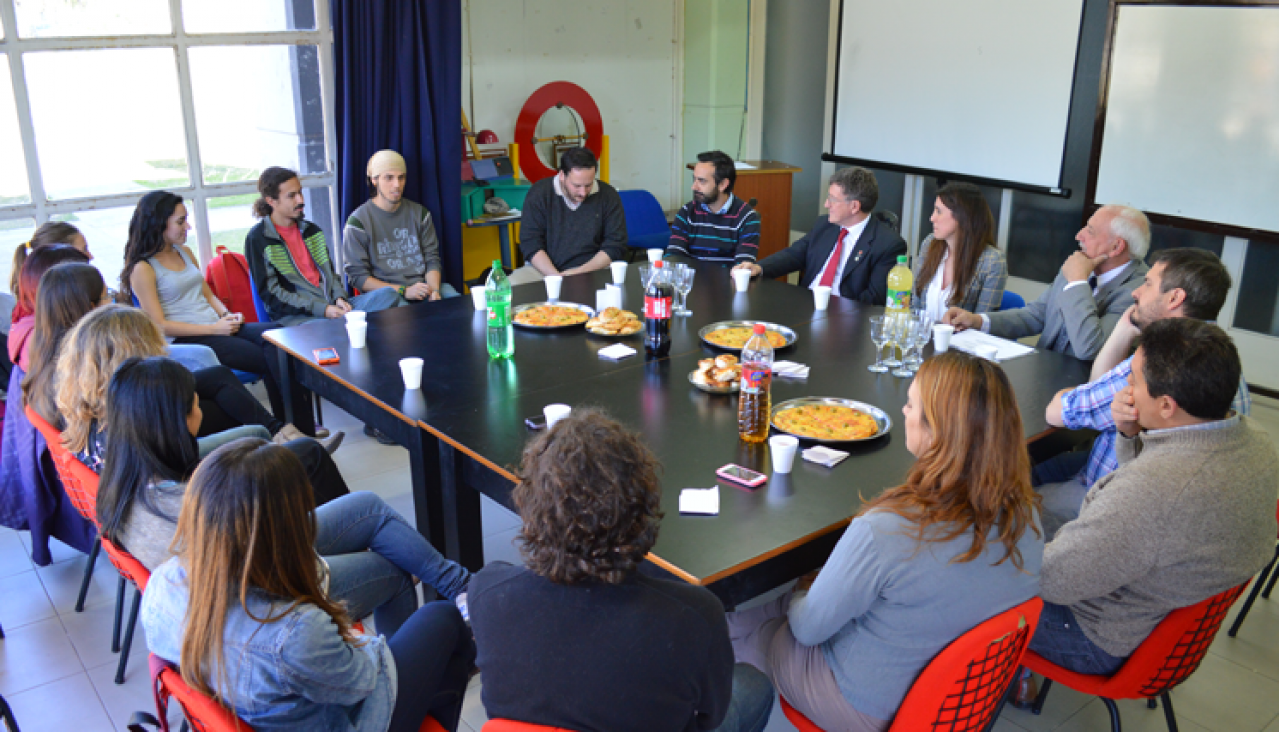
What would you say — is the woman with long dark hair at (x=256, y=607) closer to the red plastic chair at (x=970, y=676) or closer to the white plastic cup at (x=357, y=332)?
the red plastic chair at (x=970, y=676)

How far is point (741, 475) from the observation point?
2.07 m

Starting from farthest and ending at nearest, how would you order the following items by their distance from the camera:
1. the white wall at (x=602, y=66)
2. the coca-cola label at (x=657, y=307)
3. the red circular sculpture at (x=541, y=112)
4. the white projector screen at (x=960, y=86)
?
the red circular sculpture at (x=541, y=112) < the white wall at (x=602, y=66) < the white projector screen at (x=960, y=86) < the coca-cola label at (x=657, y=307)

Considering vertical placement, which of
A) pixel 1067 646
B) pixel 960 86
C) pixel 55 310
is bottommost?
pixel 1067 646

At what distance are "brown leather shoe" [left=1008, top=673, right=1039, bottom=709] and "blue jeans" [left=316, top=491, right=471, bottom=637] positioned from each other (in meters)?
1.51

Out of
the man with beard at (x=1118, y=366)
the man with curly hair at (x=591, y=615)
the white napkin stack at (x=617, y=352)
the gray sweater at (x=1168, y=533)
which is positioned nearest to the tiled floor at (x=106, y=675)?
the man with beard at (x=1118, y=366)

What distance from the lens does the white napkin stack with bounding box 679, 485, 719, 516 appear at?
6.33 feet

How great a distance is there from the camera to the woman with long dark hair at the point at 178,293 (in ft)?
12.3

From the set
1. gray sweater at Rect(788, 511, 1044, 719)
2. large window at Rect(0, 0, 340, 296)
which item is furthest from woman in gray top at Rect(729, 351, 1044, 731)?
large window at Rect(0, 0, 340, 296)

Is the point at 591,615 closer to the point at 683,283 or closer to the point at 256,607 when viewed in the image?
the point at 256,607

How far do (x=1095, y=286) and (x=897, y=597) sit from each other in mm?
2122

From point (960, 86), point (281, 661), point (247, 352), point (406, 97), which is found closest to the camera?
point (281, 661)

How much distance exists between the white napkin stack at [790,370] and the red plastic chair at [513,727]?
155cm

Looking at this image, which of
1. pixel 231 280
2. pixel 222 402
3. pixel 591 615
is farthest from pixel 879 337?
pixel 231 280

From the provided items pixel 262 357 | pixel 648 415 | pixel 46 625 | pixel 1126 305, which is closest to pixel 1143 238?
pixel 1126 305
